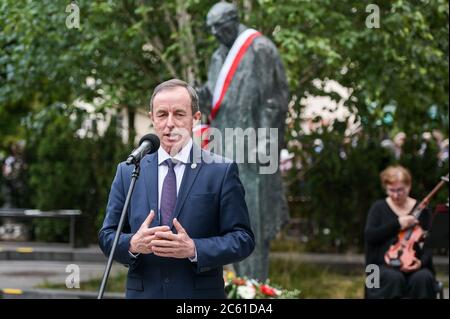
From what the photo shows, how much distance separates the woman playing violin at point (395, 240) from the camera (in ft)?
26.6

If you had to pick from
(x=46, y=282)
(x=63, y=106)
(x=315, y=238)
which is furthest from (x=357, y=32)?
(x=315, y=238)

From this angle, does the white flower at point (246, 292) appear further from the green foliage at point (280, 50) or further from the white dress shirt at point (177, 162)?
the green foliage at point (280, 50)

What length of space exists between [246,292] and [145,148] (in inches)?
132

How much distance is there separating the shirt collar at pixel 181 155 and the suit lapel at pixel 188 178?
0.02 metres

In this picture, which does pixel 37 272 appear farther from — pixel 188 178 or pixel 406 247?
pixel 188 178

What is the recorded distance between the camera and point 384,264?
8.30 meters

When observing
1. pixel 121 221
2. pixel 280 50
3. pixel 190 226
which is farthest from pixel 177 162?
pixel 280 50

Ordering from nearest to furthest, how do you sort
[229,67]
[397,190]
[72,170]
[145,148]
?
[145,148], [229,67], [397,190], [72,170]

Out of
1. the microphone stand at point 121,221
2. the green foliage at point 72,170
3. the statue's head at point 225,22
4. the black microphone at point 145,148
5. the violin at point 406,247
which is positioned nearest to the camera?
the microphone stand at point 121,221

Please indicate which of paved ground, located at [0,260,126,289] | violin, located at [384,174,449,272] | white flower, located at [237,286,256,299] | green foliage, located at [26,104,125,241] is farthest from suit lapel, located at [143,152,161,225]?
green foliage, located at [26,104,125,241]

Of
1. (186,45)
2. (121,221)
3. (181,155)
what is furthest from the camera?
(186,45)

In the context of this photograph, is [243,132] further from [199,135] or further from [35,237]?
[35,237]

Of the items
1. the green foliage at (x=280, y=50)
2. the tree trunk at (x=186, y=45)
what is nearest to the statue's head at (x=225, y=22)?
the green foliage at (x=280, y=50)

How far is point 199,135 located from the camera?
7.07 meters
